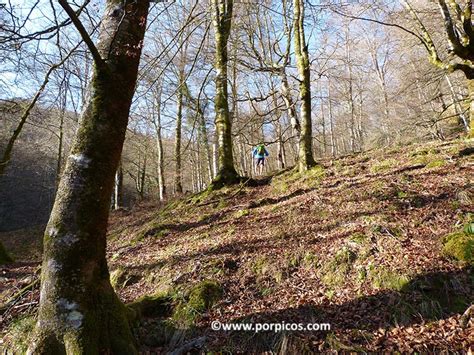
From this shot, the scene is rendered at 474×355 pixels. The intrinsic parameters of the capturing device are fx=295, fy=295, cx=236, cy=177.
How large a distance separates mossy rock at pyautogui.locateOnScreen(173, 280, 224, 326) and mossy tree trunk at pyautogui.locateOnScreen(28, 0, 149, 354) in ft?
3.34

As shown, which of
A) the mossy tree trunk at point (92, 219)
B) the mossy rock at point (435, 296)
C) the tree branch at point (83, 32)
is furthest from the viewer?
the mossy rock at point (435, 296)

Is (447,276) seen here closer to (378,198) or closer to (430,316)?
(430,316)

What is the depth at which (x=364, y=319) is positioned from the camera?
3.33 meters

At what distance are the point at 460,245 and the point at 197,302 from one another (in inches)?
138

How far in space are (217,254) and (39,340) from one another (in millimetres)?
3158

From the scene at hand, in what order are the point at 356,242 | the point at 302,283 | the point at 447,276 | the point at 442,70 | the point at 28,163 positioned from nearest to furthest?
the point at 447,276
the point at 302,283
the point at 356,242
the point at 442,70
the point at 28,163

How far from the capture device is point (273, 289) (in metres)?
4.22

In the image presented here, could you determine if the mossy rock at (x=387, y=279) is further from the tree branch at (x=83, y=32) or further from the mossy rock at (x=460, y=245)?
the tree branch at (x=83, y=32)

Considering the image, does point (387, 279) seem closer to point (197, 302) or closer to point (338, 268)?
point (338, 268)

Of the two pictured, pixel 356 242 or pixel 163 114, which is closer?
pixel 356 242

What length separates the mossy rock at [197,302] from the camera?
3828 mm

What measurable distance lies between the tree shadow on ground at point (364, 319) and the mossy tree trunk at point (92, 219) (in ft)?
4.12

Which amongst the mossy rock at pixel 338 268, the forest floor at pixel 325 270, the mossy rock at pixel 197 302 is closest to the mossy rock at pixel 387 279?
the forest floor at pixel 325 270

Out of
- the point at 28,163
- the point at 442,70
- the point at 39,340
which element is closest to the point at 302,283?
the point at 39,340
